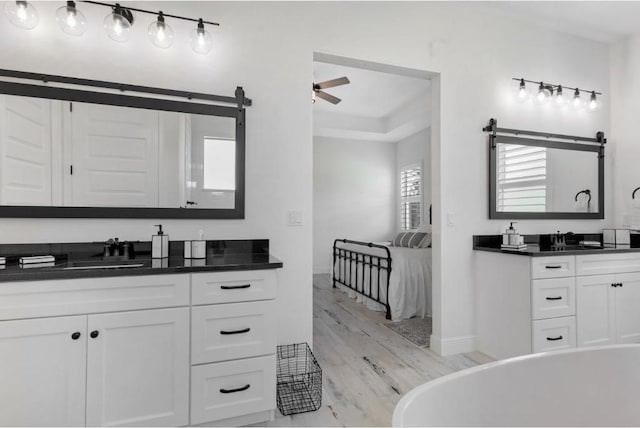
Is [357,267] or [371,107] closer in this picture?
[357,267]

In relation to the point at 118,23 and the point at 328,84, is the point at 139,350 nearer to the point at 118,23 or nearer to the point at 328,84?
the point at 118,23

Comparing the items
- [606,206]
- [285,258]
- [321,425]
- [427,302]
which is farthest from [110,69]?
[606,206]

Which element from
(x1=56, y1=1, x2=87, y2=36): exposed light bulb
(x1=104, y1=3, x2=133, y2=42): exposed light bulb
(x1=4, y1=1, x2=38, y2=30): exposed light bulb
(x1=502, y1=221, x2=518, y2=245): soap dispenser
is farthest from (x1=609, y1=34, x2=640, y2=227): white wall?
(x1=4, y1=1, x2=38, y2=30): exposed light bulb

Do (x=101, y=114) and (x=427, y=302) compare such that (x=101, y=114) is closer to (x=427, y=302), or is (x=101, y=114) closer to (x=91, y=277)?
(x=91, y=277)

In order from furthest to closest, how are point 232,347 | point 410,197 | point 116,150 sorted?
point 410,197 < point 116,150 < point 232,347

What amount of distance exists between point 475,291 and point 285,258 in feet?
5.64

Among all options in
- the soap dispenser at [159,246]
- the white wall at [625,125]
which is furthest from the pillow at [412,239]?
the soap dispenser at [159,246]

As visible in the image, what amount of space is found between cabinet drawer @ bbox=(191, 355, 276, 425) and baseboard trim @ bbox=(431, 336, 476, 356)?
1.54m

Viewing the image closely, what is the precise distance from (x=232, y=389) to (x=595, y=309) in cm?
275

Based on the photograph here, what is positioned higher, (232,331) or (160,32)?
(160,32)

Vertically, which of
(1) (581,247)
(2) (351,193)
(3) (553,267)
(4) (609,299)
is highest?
(2) (351,193)

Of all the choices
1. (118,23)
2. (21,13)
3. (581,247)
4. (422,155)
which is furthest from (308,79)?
(422,155)

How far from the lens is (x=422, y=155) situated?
6.09m

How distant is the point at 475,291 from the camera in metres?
2.79
